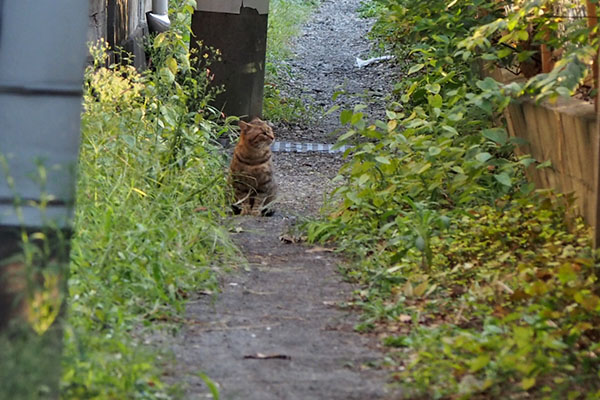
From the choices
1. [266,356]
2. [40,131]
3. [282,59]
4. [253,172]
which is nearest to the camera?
[40,131]

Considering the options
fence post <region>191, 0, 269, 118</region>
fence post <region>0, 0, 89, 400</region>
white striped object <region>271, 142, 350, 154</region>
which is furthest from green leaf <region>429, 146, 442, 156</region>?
fence post <region>191, 0, 269, 118</region>

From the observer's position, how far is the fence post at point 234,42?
9.62 meters

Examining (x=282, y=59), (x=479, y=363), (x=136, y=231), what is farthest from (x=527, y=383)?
(x=282, y=59)

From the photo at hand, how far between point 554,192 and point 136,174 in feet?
7.91

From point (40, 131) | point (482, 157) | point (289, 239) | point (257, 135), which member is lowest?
point (289, 239)

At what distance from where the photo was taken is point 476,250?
5.10 meters

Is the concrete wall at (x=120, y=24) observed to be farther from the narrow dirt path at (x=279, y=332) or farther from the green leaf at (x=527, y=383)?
the green leaf at (x=527, y=383)

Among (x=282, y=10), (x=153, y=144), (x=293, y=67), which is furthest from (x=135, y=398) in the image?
(x=282, y=10)

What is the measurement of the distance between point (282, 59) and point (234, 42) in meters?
5.42

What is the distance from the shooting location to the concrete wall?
7328 millimetres

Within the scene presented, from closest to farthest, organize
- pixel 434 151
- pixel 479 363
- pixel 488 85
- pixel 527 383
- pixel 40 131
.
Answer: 1. pixel 40 131
2. pixel 527 383
3. pixel 479 363
4. pixel 488 85
5. pixel 434 151

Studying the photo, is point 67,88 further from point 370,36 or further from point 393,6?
point 370,36

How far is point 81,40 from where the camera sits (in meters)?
2.77

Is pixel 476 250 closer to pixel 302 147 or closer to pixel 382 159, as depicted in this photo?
pixel 382 159
